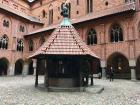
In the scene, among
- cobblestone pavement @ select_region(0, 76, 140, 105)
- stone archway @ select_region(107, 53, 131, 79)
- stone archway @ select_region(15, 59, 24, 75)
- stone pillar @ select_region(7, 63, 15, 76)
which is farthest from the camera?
stone archway @ select_region(15, 59, 24, 75)

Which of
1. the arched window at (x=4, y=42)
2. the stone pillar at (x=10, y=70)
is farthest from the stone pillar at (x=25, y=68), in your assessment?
the arched window at (x=4, y=42)

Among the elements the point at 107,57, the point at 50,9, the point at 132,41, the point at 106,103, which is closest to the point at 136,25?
the point at 132,41

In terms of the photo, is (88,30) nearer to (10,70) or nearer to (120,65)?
(120,65)

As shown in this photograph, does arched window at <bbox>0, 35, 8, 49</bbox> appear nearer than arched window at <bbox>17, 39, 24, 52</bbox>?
Yes

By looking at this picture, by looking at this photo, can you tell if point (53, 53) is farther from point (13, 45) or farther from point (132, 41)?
point (13, 45)

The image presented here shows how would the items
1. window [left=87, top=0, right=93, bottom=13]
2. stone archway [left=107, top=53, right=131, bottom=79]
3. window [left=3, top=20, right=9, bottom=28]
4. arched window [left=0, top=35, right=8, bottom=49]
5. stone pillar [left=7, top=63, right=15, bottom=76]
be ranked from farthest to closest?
window [left=87, top=0, right=93, bottom=13], stone pillar [left=7, top=63, right=15, bottom=76], window [left=3, top=20, right=9, bottom=28], arched window [left=0, top=35, right=8, bottom=49], stone archway [left=107, top=53, right=131, bottom=79]

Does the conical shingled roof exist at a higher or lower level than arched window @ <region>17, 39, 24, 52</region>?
lower

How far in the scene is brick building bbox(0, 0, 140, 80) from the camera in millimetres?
22391

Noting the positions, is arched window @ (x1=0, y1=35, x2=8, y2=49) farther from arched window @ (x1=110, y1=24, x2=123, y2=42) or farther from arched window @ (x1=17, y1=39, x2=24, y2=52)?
arched window @ (x1=110, y1=24, x2=123, y2=42)

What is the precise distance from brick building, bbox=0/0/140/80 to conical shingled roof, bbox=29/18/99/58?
1066cm

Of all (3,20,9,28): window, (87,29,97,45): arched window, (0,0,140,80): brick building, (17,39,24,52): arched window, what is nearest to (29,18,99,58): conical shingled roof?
(0,0,140,80): brick building

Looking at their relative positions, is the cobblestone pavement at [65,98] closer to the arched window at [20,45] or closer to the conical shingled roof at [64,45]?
the conical shingled roof at [64,45]

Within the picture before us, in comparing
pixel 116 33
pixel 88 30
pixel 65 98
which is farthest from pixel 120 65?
pixel 65 98

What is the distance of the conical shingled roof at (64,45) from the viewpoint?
1230 centimetres
